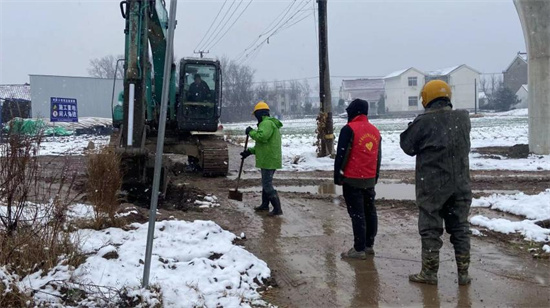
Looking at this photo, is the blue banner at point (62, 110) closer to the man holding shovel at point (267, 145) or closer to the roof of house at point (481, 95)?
the man holding shovel at point (267, 145)

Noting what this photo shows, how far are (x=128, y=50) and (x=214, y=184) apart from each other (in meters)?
4.17

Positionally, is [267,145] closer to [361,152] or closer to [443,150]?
[361,152]

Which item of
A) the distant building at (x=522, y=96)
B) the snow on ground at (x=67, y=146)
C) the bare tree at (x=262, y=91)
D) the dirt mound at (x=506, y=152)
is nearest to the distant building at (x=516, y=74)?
the distant building at (x=522, y=96)

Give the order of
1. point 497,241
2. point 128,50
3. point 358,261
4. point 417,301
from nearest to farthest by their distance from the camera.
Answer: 1. point 417,301
2. point 358,261
3. point 497,241
4. point 128,50

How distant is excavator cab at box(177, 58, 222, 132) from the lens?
13562 mm

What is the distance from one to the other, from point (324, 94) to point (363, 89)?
87153mm

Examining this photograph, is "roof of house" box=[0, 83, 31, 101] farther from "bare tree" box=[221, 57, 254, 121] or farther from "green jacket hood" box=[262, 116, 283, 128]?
"green jacket hood" box=[262, 116, 283, 128]

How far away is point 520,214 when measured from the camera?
8.03 metres

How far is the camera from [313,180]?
1310 centimetres

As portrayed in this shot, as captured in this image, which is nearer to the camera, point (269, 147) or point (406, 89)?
point (269, 147)

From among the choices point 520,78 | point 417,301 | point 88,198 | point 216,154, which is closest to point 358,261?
point 417,301

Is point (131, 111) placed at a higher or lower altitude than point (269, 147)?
→ higher

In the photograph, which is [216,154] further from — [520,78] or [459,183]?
[520,78]

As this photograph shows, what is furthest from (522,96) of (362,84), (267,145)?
(267,145)
